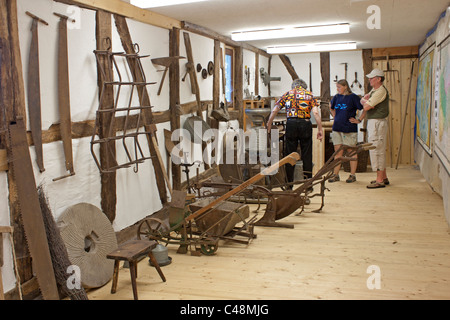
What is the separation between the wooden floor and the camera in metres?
3.65

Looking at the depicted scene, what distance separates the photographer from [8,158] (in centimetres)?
326

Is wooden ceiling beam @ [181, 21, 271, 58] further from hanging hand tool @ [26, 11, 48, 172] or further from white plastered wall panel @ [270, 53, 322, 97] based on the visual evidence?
hanging hand tool @ [26, 11, 48, 172]

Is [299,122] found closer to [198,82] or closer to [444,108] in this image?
[198,82]

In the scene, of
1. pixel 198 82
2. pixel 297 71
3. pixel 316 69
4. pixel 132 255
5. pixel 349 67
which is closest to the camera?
pixel 132 255

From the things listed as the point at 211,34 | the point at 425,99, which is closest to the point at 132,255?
the point at 211,34

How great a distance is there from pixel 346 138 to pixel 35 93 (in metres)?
5.62

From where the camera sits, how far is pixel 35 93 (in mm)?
3506

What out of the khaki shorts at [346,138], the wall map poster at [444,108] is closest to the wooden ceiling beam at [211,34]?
the khaki shorts at [346,138]

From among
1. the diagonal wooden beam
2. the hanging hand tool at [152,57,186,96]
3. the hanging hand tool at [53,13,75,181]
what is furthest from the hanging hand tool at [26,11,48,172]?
the diagonal wooden beam

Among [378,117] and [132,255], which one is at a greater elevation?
[378,117]

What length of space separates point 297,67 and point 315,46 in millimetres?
1977

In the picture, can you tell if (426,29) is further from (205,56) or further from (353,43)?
(205,56)

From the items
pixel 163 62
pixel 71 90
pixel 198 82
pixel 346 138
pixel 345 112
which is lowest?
pixel 346 138

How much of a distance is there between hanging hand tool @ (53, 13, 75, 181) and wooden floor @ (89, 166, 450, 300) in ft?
3.97
